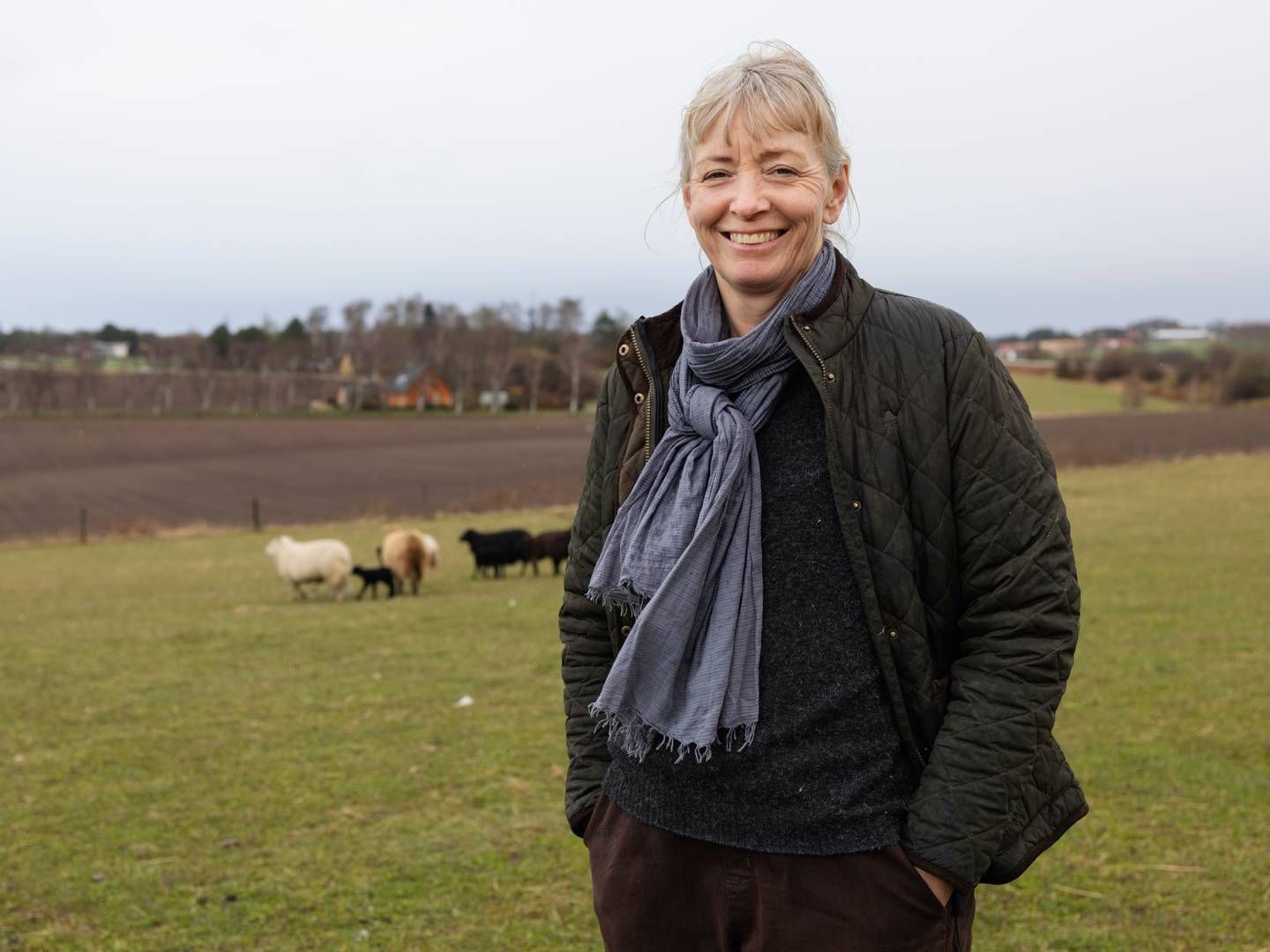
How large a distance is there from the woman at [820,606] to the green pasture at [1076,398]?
67.8 meters

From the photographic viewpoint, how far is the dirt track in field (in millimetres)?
33031

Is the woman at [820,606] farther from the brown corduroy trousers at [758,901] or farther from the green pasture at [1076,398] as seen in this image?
the green pasture at [1076,398]

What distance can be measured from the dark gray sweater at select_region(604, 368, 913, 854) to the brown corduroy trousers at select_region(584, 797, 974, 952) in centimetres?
4

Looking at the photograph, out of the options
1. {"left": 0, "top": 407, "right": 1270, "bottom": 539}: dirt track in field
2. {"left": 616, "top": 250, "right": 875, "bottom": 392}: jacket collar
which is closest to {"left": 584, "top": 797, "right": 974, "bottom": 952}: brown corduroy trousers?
{"left": 616, "top": 250, "right": 875, "bottom": 392}: jacket collar

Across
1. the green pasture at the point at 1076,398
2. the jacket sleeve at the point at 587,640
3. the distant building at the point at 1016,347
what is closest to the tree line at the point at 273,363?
the green pasture at the point at 1076,398

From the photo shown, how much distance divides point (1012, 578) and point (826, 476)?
35 centimetres

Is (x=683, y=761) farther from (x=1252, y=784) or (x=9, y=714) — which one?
(x=9, y=714)

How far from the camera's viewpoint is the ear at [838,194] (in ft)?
7.09

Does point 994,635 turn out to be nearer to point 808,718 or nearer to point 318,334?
point 808,718

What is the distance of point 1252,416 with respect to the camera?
55594mm

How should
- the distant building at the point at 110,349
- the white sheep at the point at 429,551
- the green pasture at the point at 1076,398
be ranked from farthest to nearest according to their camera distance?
the green pasture at the point at 1076,398
the distant building at the point at 110,349
the white sheep at the point at 429,551

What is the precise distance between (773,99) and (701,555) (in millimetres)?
800

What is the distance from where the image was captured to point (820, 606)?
2.01 m

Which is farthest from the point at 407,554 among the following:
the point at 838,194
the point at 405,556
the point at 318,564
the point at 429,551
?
the point at 838,194
